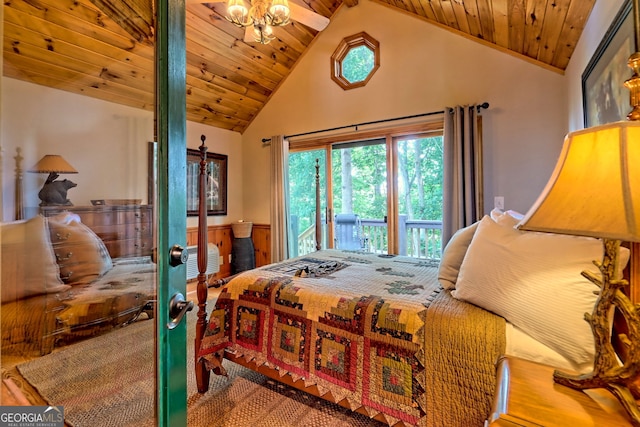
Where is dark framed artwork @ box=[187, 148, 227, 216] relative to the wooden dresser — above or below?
above

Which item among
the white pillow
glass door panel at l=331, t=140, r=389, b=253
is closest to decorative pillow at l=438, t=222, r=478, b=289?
the white pillow

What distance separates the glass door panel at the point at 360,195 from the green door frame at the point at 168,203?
10.4 feet

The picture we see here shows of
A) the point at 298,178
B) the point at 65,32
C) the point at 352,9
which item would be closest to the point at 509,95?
the point at 352,9

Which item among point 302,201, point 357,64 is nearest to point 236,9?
point 357,64

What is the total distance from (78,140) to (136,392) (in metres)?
1.18

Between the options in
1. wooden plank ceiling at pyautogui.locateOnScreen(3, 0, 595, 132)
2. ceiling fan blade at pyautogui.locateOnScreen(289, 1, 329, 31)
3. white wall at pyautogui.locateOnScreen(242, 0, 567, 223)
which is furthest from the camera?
white wall at pyautogui.locateOnScreen(242, 0, 567, 223)

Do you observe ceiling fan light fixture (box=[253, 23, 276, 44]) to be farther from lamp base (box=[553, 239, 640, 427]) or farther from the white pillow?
lamp base (box=[553, 239, 640, 427])

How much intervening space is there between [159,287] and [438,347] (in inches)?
44.7

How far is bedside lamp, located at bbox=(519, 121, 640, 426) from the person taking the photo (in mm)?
627

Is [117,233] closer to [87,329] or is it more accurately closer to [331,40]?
[87,329]

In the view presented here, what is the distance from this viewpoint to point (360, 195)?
4035mm

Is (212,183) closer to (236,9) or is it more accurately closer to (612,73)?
(236,9)

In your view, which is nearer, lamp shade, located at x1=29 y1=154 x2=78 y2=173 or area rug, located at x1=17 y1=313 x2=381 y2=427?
lamp shade, located at x1=29 y1=154 x2=78 y2=173
